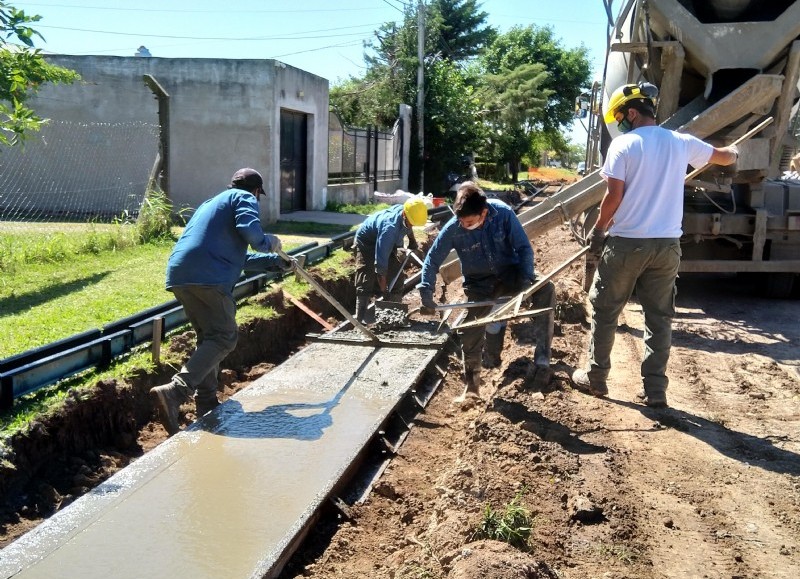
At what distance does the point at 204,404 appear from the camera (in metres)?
6.04

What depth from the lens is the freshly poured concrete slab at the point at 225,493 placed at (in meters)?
3.84

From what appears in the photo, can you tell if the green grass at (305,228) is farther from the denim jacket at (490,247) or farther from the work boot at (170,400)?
the work boot at (170,400)

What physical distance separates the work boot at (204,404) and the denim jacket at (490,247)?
1737 mm

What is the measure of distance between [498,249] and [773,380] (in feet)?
8.52

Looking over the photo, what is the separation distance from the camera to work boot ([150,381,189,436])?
547 centimetres

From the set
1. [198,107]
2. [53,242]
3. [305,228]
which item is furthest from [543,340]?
[198,107]

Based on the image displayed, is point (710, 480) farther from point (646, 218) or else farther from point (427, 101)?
point (427, 101)

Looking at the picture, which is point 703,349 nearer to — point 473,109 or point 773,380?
point 773,380

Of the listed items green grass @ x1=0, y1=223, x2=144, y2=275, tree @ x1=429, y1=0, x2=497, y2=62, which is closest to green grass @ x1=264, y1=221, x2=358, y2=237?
green grass @ x1=0, y1=223, x2=144, y2=275

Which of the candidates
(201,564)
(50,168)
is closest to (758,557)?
(201,564)

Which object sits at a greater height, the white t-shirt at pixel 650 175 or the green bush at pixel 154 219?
the white t-shirt at pixel 650 175

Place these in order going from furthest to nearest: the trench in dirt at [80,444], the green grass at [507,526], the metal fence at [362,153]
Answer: the metal fence at [362,153]
the trench in dirt at [80,444]
the green grass at [507,526]

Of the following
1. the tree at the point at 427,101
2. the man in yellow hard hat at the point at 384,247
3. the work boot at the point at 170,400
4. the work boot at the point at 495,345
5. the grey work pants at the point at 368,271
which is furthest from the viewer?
the tree at the point at 427,101

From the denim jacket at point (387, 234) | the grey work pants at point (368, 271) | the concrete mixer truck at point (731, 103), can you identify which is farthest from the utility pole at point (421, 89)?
the denim jacket at point (387, 234)
